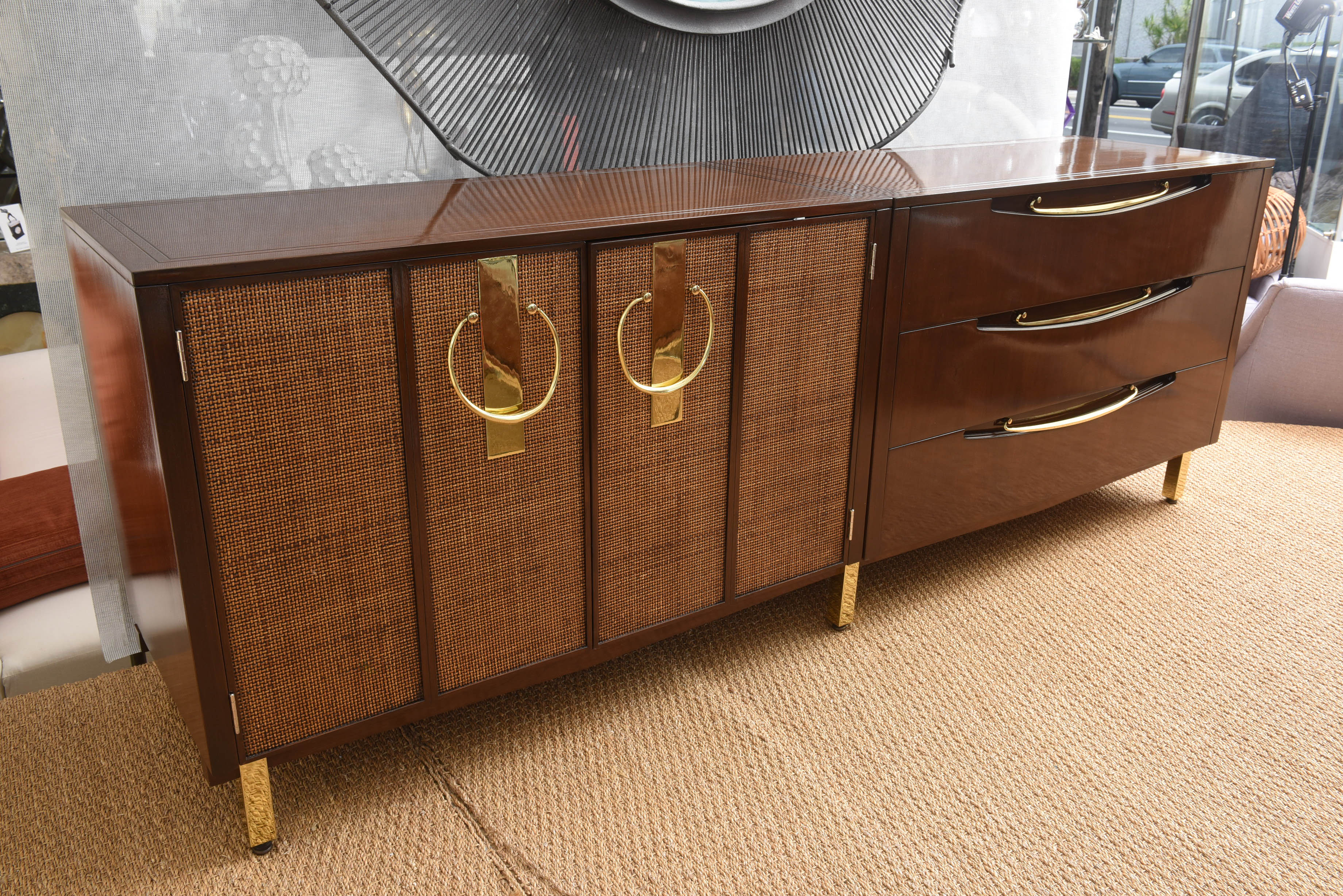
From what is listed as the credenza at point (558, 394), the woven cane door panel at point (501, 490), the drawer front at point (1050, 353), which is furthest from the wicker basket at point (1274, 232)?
the woven cane door panel at point (501, 490)

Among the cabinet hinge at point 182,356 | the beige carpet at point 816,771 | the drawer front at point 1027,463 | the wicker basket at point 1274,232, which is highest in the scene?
the cabinet hinge at point 182,356

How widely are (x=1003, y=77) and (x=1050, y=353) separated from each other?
730 millimetres

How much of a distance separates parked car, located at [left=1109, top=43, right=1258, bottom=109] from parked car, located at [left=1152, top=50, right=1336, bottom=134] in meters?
0.02

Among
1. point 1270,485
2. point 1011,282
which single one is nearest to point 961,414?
point 1011,282

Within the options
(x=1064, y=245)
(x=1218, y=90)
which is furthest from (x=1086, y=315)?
(x=1218, y=90)

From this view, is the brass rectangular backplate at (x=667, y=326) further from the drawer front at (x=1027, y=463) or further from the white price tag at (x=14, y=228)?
the white price tag at (x=14, y=228)

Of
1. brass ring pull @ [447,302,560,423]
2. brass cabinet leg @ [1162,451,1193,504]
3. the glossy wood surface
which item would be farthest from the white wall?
brass ring pull @ [447,302,560,423]

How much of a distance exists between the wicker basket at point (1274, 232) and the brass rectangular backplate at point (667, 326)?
213 cm

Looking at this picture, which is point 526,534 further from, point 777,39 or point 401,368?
point 777,39

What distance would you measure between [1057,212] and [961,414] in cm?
32

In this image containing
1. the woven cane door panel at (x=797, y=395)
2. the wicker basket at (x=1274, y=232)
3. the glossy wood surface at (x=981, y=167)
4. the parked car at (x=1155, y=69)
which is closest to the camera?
the woven cane door panel at (x=797, y=395)

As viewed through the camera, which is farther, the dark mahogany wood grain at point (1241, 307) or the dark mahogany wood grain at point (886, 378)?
the dark mahogany wood grain at point (1241, 307)

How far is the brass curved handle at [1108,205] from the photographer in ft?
4.67

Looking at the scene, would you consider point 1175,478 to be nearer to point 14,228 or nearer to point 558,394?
point 558,394
